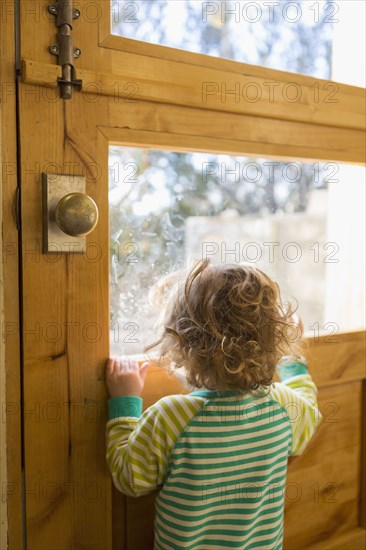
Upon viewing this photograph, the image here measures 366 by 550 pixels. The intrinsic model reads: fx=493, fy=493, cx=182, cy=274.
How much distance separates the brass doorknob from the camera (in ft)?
2.12

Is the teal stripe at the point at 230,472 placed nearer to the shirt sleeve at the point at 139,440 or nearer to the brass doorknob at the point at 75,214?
the shirt sleeve at the point at 139,440

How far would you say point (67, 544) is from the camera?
2.43ft

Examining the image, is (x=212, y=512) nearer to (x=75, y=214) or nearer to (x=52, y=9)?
(x=75, y=214)

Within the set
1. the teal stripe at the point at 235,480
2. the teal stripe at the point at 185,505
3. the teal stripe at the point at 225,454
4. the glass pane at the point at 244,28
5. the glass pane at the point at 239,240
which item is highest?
the glass pane at the point at 244,28

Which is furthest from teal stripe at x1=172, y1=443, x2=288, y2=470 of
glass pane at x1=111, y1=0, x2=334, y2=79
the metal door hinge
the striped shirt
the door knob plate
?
glass pane at x1=111, y1=0, x2=334, y2=79

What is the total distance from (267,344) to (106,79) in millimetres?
466

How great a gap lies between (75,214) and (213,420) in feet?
1.19

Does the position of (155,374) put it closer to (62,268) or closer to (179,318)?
(179,318)

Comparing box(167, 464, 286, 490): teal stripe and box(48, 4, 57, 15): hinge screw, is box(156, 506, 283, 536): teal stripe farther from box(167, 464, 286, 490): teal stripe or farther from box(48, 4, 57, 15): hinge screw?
box(48, 4, 57, 15): hinge screw

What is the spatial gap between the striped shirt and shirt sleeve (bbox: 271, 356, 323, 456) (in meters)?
0.03

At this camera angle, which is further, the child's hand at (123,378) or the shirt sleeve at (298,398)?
the shirt sleeve at (298,398)

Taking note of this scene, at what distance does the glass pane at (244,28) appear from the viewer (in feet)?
2.59

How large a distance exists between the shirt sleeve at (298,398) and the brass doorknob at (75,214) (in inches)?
16.3

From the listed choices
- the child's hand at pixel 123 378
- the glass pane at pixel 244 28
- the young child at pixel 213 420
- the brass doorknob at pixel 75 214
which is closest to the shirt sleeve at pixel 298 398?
the young child at pixel 213 420
